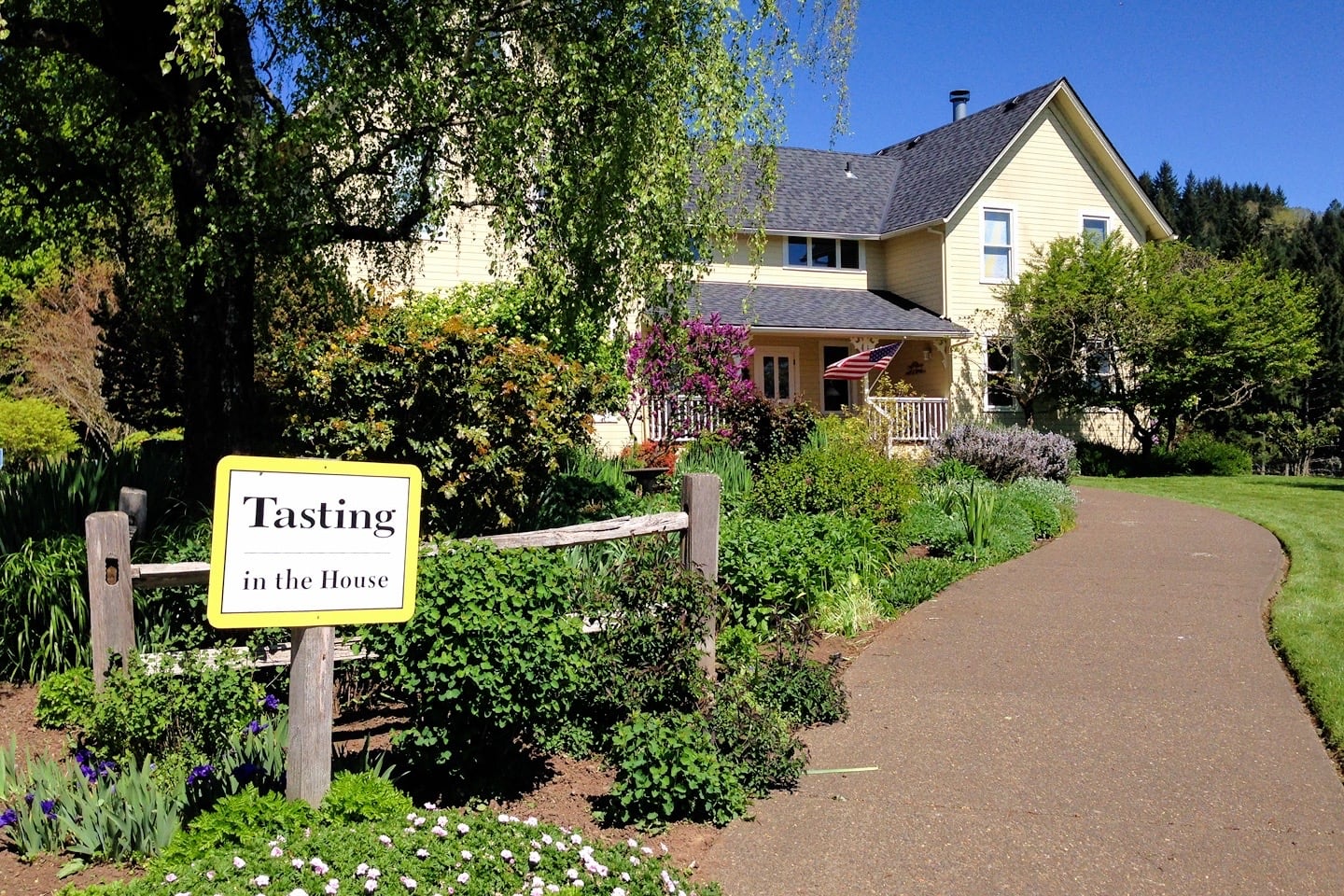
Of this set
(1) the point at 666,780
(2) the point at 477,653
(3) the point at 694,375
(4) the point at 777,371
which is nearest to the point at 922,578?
(1) the point at 666,780

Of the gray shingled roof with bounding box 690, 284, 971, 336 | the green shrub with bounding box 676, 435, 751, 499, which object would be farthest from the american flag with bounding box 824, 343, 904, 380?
the green shrub with bounding box 676, 435, 751, 499

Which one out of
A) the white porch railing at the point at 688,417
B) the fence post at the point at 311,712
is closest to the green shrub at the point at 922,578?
the white porch railing at the point at 688,417

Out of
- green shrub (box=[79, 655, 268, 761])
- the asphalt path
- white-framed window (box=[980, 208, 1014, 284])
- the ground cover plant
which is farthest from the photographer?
white-framed window (box=[980, 208, 1014, 284])

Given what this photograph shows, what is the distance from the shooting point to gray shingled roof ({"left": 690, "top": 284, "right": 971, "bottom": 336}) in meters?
23.0

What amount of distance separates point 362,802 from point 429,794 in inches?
42.8

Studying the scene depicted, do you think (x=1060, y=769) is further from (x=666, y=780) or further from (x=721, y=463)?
(x=721, y=463)

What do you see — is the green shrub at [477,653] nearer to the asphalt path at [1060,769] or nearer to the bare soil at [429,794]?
the bare soil at [429,794]

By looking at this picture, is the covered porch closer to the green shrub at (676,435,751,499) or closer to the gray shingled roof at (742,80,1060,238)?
the gray shingled roof at (742,80,1060,238)

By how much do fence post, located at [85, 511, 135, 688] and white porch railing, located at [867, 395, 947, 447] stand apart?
54.5 feet

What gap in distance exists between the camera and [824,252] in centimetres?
2694

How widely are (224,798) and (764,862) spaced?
2.17 meters

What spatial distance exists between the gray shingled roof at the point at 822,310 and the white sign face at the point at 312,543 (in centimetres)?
1823

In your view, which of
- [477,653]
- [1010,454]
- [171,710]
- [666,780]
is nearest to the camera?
[477,653]

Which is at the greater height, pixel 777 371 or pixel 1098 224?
pixel 1098 224
